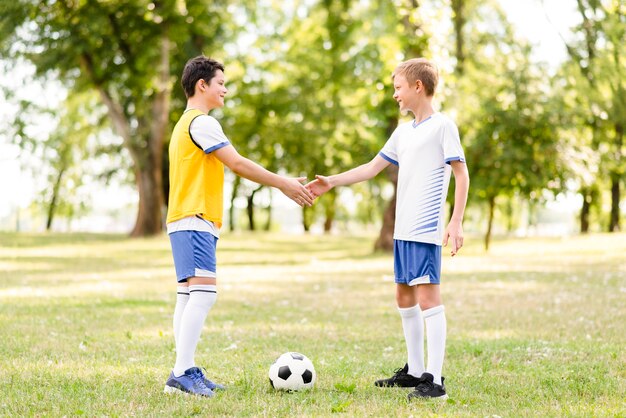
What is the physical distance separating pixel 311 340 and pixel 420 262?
9.61ft

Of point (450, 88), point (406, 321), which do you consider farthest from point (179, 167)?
point (450, 88)

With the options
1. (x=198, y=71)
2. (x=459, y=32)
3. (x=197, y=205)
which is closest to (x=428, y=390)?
(x=197, y=205)

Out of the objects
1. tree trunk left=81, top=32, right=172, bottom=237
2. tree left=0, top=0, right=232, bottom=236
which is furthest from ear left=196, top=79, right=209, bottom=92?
tree trunk left=81, top=32, right=172, bottom=237

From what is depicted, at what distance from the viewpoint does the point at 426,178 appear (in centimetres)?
529

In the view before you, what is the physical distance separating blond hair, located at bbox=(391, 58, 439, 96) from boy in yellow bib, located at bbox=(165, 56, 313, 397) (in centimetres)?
112

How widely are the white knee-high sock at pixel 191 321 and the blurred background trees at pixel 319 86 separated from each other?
8243 mm

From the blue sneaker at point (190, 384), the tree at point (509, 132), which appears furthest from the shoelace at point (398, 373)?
the tree at point (509, 132)

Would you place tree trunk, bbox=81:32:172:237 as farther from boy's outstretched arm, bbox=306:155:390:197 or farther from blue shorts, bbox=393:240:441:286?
blue shorts, bbox=393:240:441:286

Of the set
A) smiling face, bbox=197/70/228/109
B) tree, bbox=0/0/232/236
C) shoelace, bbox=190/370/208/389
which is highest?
Result: tree, bbox=0/0/232/236

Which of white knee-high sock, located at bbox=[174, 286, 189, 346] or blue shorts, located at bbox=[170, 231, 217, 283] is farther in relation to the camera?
white knee-high sock, located at bbox=[174, 286, 189, 346]

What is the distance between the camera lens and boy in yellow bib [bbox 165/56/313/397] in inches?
204

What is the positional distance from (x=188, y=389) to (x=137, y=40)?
81.7 feet

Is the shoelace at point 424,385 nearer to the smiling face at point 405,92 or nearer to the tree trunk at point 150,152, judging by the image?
the smiling face at point 405,92

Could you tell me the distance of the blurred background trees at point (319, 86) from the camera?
2159cm
